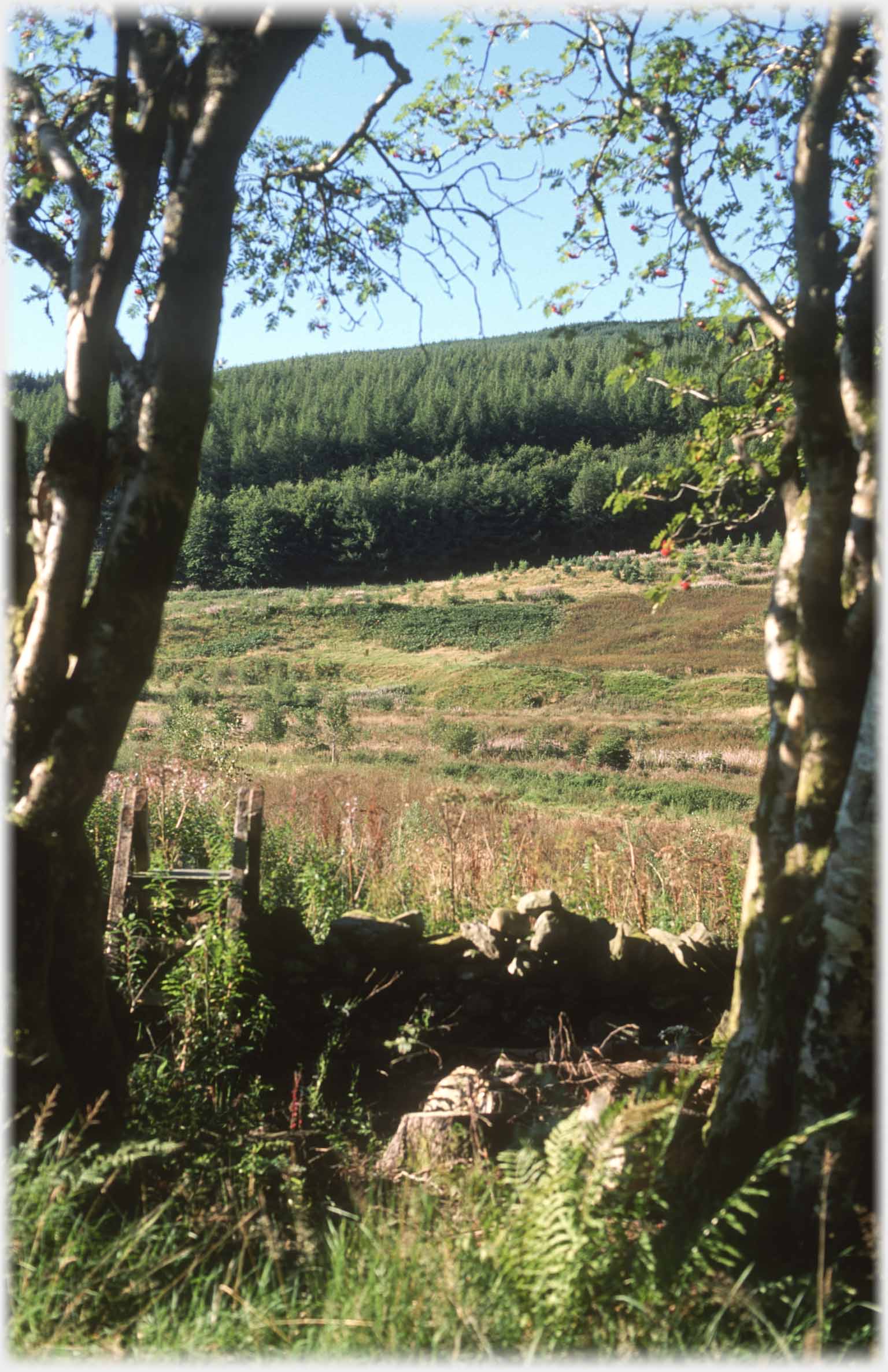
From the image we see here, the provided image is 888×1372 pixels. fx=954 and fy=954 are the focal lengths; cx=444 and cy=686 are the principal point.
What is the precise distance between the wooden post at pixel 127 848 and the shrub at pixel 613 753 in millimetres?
21242

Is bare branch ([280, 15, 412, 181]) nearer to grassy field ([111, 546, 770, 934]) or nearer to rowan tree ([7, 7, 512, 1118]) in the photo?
rowan tree ([7, 7, 512, 1118])

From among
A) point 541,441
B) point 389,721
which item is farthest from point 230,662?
point 541,441

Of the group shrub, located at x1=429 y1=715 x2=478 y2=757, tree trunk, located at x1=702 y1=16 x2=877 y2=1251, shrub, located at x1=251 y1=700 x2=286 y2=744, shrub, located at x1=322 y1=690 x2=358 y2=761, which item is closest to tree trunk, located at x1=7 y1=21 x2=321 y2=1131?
tree trunk, located at x1=702 y1=16 x2=877 y2=1251

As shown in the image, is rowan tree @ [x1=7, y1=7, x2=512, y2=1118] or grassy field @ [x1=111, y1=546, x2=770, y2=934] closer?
rowan tree @ [x1=7, y1=7, x2=512, y2=1118]

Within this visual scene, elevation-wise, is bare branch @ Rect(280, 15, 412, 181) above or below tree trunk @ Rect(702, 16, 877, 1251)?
above

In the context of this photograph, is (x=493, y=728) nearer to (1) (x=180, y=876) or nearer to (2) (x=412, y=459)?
(1) (x=180, y=876)

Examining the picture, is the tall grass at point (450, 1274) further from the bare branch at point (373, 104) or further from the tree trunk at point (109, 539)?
the bare branch at point (373, 104)

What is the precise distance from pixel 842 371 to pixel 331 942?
370cm

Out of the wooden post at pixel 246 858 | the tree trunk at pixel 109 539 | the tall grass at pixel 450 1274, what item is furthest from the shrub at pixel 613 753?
the tall grass at pixel 450 1274

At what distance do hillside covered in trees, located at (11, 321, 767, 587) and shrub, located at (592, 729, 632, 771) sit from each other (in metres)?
52.1

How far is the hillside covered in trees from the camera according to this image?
91500mm

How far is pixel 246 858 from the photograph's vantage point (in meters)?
5.02

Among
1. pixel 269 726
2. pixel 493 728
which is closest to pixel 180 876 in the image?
pixel 269 726

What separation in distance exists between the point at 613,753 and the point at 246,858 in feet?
74.4
